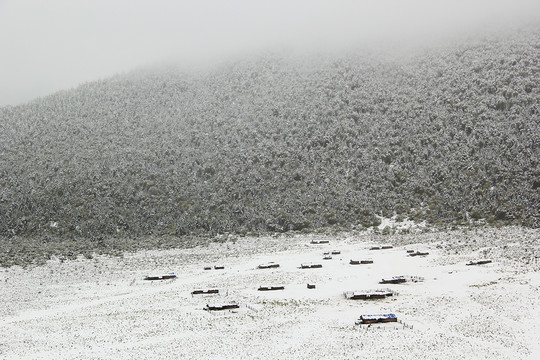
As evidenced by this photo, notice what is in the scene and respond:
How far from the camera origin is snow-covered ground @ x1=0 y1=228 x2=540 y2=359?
23.6 m

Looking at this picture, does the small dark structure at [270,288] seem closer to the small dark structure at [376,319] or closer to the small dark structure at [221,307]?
the small dark structure at [221,307]

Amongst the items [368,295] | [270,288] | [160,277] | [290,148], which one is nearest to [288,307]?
[270,288]

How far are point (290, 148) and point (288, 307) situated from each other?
48833mm

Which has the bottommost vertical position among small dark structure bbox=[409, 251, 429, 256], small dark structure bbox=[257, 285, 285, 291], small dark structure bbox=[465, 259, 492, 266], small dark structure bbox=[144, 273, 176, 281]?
small dark structure bbox=[409, 251, 429, 256]

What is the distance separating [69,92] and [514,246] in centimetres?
9481

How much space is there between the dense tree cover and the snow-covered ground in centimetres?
1454

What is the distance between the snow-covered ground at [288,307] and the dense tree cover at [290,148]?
47.7ft

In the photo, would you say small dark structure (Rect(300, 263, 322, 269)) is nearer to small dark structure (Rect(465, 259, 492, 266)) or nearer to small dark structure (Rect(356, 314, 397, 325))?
small dark structure (Rect(465, 259, 492, 266))

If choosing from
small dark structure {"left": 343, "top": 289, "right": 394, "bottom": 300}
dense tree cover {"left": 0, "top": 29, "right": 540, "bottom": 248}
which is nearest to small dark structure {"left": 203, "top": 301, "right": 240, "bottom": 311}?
small dark structure {"left": 343, "top": 289, "right": 394, "bottom": 300}

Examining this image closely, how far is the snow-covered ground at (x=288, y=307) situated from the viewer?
23.6 meters

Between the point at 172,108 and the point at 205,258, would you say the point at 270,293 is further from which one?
the point at 172,108

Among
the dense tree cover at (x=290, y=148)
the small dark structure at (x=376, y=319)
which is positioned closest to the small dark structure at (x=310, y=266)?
the small dark structure at (x=376, y=319)

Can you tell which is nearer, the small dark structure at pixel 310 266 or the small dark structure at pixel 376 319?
the small dark structure at pixel 376 319

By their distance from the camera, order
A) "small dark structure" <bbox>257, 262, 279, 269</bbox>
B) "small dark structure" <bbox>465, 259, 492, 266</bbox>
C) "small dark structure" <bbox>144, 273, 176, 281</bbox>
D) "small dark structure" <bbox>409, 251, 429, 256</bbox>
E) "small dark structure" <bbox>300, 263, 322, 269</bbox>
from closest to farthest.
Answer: "small dark structure" <bbox>465, 259, 492, 266</bbox> → "small dark structure" <bbox>144, 273, 176, 281</bbox> → "small dark structure" <bbox>300, 263, 322, 269</bbox> → "small dark structure" <bbox>257, 262, 279, 269</bbox> → "small dark structure" <bbox>409, 251, 429, 256</bbox>
